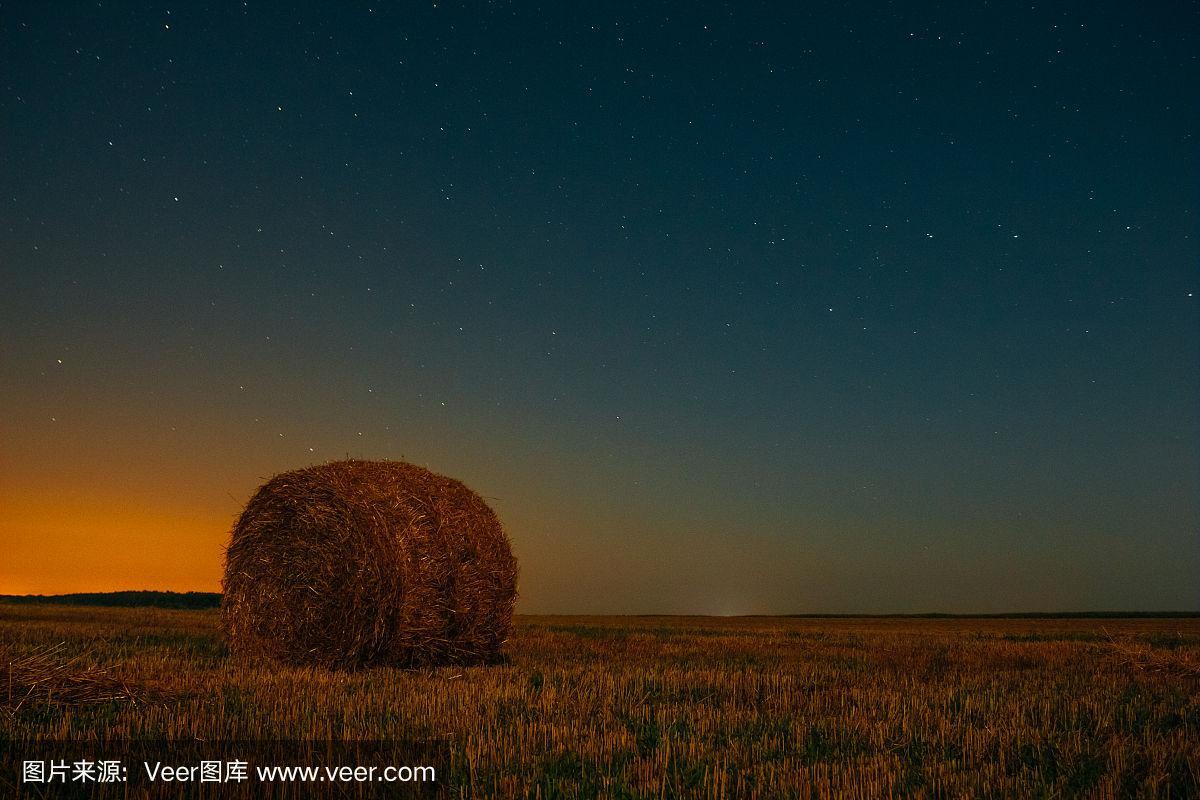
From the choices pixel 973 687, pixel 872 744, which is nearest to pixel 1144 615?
pixel 973 687

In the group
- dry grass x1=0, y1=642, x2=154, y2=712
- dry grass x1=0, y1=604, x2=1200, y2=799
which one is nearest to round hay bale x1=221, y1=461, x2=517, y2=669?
dry grass x1=0, y1=604, x2=1200, y2=799

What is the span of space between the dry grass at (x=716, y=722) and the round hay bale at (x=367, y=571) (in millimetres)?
629

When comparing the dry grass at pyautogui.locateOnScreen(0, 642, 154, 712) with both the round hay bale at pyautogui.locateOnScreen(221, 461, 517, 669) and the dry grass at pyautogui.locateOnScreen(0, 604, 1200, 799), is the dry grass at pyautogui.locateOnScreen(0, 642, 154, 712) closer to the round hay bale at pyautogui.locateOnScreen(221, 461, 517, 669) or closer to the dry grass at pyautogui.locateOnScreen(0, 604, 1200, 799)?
the dry grass at pyautogui.locateOnScreen(0, 604, 1200, 799)

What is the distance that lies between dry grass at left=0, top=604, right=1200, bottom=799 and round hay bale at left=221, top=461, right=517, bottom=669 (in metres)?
0.63

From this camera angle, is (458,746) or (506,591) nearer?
(458,746)

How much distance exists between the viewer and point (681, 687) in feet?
28.2

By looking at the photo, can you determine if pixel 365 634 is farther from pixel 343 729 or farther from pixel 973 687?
pixel 973 687

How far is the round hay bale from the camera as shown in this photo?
416 inches

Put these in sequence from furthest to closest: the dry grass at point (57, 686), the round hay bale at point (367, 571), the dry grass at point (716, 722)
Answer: the round hay bale at point (367, 571), the dry grass at point (57, 686), the dry grass at point (716, 722)

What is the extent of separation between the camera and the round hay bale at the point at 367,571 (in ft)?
34.7

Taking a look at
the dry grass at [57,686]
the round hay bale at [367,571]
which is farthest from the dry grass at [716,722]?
the round hay bale at [367,571]

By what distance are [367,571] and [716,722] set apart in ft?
17.9

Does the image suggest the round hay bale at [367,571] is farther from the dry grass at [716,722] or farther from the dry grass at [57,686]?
→ the dry grass at [57,686]

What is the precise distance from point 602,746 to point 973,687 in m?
5.45
